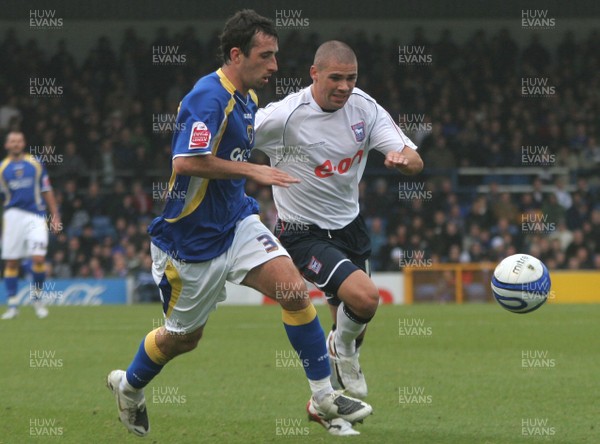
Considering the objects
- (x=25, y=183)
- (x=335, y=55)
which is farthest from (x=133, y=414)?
(x=25, y=183)

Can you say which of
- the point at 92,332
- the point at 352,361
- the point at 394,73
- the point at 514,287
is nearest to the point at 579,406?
the point at 514,287

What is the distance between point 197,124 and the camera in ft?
18.7

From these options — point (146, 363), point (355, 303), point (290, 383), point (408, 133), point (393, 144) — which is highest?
point (408, 133)

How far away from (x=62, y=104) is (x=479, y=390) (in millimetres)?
18192

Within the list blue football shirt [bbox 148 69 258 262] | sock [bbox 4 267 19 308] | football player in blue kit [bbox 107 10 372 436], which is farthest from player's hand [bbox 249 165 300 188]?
sock [bbox 4 267 19 308]

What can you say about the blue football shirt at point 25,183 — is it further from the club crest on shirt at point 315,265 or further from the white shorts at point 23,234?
the club crest on shirt at point 315,265

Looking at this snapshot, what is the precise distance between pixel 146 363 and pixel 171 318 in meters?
0.36

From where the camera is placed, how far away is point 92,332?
13133mm

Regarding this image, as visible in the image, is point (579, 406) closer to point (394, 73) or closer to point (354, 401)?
point (354, 401)

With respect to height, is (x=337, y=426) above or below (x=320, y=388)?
below

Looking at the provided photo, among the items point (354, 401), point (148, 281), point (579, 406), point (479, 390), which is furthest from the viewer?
point (148, 281)

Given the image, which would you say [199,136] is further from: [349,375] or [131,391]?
[349,375]

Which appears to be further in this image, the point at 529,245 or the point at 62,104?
the point at 62,104

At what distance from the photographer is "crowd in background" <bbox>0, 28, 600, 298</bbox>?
820 inches
